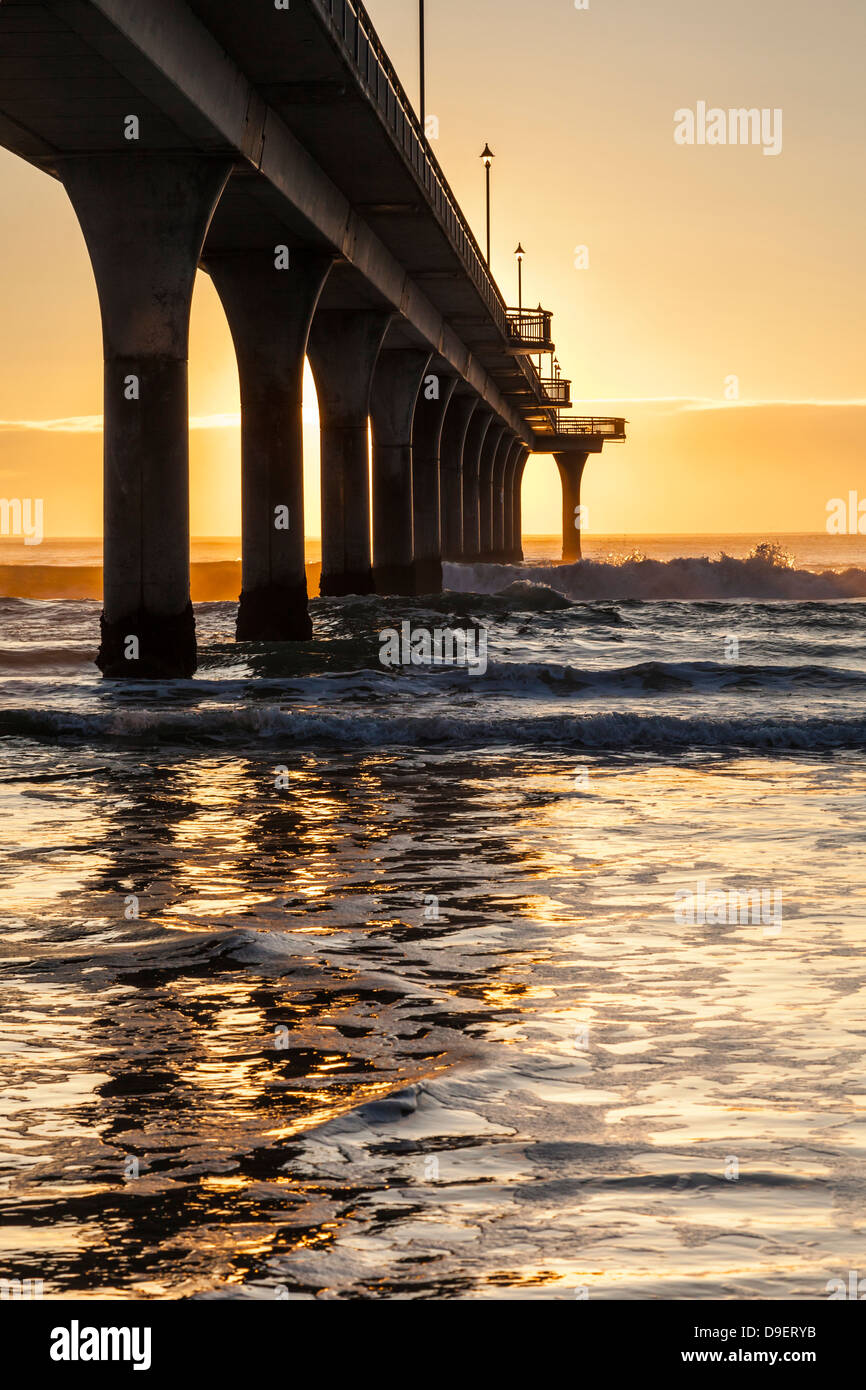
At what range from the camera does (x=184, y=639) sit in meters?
22.8

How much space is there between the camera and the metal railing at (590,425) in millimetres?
105812

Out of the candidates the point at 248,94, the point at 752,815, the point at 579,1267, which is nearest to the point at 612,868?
the point at 752,815

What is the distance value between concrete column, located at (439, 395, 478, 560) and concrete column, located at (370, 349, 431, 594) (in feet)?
60.7

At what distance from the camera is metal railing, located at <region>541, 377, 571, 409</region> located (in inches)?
3378

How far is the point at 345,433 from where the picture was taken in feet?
139

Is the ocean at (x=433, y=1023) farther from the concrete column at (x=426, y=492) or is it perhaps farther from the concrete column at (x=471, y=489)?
the concrete column at (x=471, y=489)

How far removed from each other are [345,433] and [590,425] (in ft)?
218

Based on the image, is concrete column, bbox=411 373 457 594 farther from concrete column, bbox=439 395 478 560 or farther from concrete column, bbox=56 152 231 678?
concrete column, bbox=56 152 231 678

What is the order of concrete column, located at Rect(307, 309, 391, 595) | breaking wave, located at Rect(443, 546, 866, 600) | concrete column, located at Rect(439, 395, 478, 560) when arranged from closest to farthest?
concrete column, located at Rect(307, 309, 391, 595)
breaking wave, located at Rect(443, 546, 866, 600)
concrete column, located at Rect(439, 395, 478, 560)

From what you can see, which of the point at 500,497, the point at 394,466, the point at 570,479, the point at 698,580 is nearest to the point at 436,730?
the point at 394,466

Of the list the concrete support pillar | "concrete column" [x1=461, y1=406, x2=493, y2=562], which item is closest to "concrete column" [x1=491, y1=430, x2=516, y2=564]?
"concrete column" [x1=461, y1=406, x2=493, y2=562]

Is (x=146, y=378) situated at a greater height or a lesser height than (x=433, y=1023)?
greater

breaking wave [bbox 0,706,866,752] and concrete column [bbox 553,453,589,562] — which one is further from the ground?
concrete column [bbox 553,453,589,562]

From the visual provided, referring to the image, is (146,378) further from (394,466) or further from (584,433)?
(584,433)
